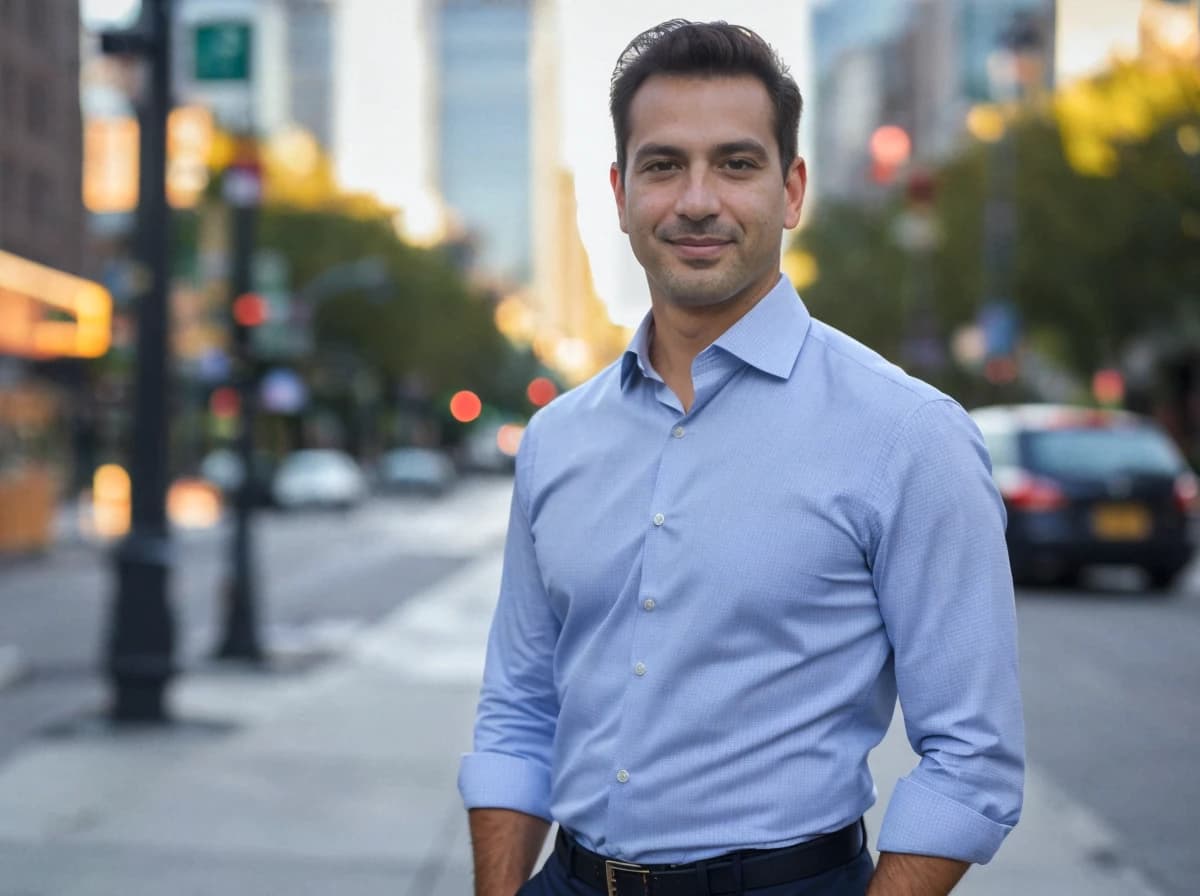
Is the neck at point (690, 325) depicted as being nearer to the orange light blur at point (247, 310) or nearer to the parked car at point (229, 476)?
the orange light blur at point (247, 310)

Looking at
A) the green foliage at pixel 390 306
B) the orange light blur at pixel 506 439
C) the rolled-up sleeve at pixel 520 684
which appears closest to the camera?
the rolled-up sleeve at pixel 520 684

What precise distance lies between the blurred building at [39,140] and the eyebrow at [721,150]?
41908 mm

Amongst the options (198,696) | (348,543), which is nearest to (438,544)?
(348,543)

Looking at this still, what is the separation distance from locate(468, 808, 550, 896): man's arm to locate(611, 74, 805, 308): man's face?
83 centimetres

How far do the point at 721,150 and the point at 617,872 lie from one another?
102cm

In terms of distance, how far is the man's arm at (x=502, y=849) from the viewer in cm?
267

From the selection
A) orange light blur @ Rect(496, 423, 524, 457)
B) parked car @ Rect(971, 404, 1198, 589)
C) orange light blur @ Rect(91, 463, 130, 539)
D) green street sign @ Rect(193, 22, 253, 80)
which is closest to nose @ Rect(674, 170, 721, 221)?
green street sign @ Rect(193, 22, 253, 80)

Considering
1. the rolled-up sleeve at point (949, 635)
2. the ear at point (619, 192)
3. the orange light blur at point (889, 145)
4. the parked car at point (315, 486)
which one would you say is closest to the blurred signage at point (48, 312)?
the parked car at point (315, 486)

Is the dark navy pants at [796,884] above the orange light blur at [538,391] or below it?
above

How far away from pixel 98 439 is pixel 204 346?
700cm

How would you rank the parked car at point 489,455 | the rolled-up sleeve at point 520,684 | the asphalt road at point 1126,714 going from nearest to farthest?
the rolled-up sleeve at point 520,684 → the asphalt road at point 1126,714 → the parked car at point 489,455

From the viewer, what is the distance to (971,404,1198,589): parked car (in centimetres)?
1641

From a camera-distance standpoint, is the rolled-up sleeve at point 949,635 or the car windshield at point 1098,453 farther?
the car windshield at point 1098,453

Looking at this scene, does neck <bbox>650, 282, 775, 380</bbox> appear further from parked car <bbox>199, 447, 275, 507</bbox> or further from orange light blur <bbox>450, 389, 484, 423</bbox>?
orange light blur <bbox>450, 389, 484, 423</bbox>
